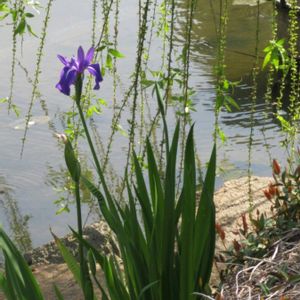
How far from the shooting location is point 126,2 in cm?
892

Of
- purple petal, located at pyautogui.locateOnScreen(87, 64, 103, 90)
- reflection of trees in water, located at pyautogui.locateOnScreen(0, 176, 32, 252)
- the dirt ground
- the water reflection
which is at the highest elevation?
purple petal, located at pyautogui.locateOnScreen(87, 64, 103, 90)

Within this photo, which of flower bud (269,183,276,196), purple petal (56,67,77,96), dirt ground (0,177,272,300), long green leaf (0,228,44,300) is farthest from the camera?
dirt ground (0,177,272,300)

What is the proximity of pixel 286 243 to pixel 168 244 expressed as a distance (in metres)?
0.47

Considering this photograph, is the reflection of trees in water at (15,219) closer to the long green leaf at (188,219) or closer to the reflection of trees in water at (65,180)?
the reflection of trees in water at (65,180)

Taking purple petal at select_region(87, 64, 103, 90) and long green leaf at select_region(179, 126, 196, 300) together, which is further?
long green leaf at select_region(179, 126, 196, 300)

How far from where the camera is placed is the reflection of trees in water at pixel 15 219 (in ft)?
15.7

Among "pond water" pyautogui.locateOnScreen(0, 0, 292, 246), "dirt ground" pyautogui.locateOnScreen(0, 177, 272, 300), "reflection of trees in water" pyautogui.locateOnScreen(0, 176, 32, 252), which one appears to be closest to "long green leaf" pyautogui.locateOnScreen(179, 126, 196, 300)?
"dirt ground" pyautogui.locateOnScreen(0, 177, 272, 300)

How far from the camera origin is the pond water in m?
5.16

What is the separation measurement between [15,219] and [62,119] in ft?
4.04

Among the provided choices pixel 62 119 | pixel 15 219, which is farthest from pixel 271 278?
pixel 62 119

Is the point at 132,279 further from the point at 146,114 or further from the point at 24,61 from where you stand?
the point at 24,61

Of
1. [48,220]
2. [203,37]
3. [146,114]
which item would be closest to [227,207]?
[48,220]

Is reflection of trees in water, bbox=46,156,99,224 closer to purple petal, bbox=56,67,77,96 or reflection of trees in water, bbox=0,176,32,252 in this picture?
reflection of trees in water, bbox=0,176,32,252

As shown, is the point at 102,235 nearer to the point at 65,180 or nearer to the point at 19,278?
the point at 65,180
